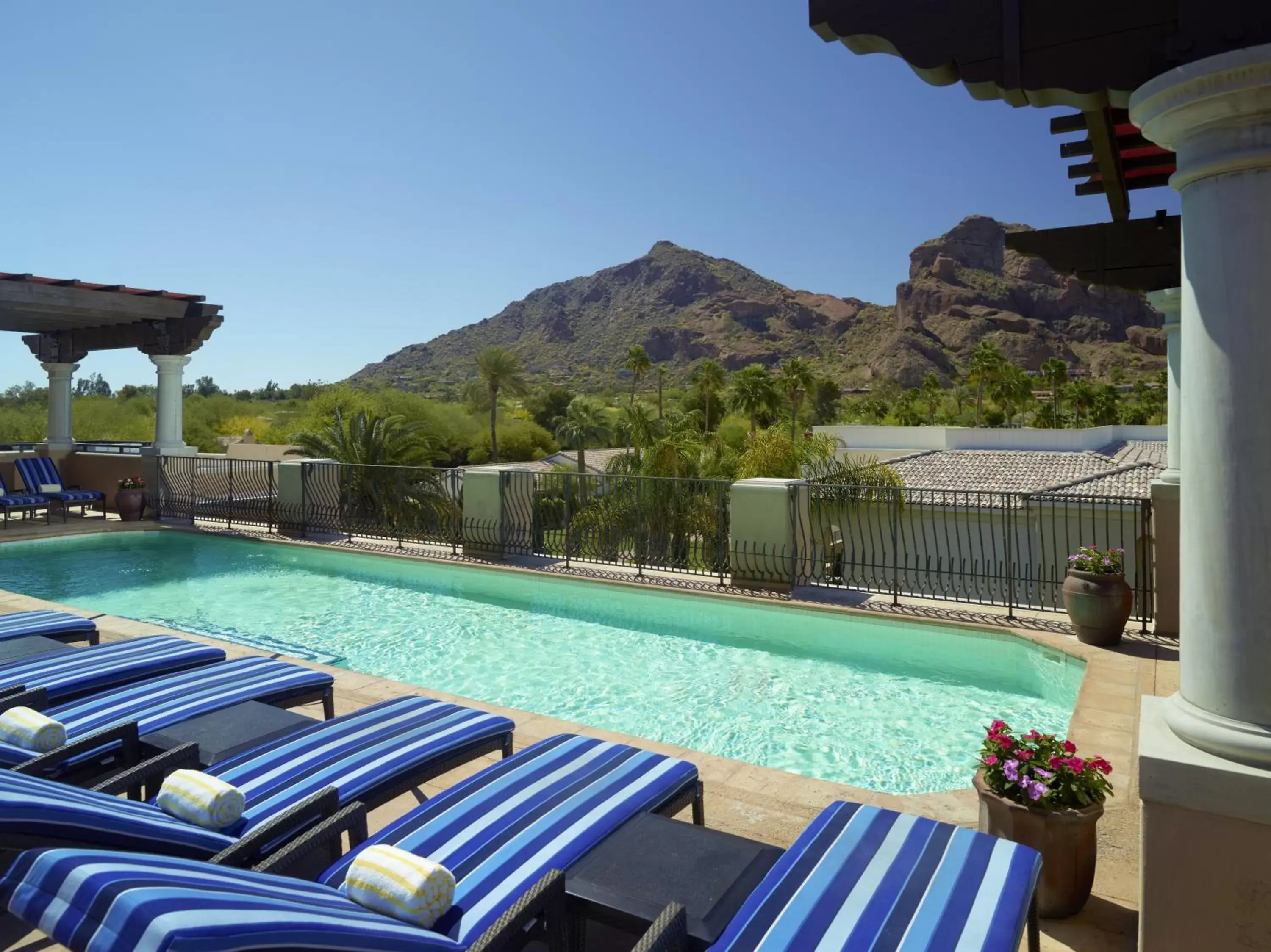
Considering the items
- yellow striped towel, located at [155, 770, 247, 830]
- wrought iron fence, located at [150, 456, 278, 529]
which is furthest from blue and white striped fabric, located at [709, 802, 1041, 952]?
wrought iron fence, located at [150, 456, 278, 529]

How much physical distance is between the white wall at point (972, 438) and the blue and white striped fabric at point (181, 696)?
34489 mm

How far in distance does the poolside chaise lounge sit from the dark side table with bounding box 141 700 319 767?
12741mm

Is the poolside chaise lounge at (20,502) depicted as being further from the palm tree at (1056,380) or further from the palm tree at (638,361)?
the palm tree at (1056,380)

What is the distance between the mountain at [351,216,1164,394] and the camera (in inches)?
4427

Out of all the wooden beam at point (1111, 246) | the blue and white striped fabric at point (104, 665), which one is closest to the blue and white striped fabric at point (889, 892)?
the blue and white striped fabric at point (104, 665)

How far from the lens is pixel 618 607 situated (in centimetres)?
901

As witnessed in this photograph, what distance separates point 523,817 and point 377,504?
37.8ft

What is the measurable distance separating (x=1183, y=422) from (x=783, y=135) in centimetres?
4976

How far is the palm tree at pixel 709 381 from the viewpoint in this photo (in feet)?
199

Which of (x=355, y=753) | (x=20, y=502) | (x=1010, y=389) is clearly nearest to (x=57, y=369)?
(x=20, y=502)

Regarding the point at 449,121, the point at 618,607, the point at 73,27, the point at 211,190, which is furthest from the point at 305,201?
the point at 618,607

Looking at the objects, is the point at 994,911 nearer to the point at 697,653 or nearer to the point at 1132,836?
the point at 1132,836

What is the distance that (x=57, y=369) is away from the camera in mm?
17438

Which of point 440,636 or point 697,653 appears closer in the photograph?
point 697,653
